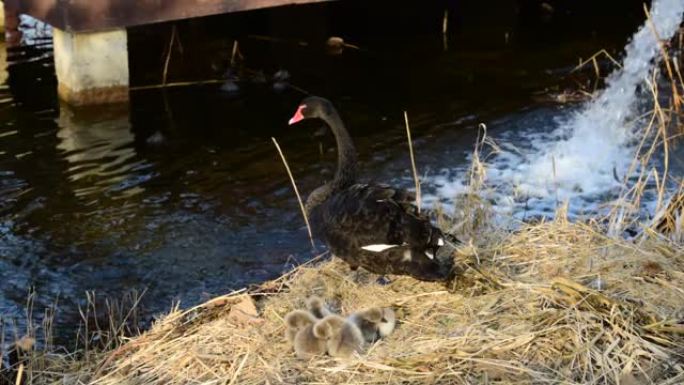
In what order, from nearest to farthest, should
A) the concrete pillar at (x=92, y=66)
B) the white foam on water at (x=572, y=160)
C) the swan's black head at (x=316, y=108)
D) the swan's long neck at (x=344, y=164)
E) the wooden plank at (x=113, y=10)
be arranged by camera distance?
the swan's long neck at (x=344, y=164) → the swan's black head at (x=316, y=108) → the white foam on water at (x=572, y=160) → the wooden plank at (x=113, y=10) → the concrete pillar at (x=92, y=66)

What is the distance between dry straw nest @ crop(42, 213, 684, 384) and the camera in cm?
406

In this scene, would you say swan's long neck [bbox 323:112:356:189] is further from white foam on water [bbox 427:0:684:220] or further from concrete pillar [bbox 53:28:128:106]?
concrete pillar [bbox 53:28:128:106]

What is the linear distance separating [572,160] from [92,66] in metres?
5.07

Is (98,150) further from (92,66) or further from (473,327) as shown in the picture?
(473,327)

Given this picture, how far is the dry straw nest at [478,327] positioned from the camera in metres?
4.06

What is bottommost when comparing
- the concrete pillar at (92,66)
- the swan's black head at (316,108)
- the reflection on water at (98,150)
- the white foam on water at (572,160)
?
the reflection on water at (98,150)

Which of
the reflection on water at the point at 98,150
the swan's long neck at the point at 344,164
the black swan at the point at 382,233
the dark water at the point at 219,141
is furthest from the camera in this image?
the reflection on water at the point at 98,150

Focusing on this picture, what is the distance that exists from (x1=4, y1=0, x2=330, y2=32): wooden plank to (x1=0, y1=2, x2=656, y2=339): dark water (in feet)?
3.18

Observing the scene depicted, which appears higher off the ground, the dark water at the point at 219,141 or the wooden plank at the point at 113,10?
the wooden plank at the point at 113,10

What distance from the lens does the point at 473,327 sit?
431cm

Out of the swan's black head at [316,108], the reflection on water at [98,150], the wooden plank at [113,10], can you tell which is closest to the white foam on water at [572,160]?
the swan's black head at [316,108]

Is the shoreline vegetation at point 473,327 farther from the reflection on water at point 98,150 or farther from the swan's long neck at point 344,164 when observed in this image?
the reflection on water at point 98,150

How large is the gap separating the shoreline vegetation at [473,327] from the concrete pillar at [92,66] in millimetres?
5293

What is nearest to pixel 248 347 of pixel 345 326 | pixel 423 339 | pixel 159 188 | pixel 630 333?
pixel 345 326
